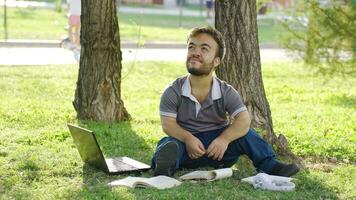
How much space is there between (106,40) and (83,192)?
2903 millimetres

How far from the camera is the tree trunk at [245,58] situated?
6680 millimetres

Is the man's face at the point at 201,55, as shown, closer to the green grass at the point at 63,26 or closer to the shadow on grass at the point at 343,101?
the shadow on grass at the point at 343,101

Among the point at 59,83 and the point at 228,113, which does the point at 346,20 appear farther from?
the point at 228,113

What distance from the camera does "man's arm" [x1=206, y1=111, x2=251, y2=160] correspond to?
557 centimetres

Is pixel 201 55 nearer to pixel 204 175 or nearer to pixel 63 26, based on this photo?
pixel 204 175

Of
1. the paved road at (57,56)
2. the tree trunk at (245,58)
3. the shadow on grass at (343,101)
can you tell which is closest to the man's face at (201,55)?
the tree trunk at (245,58)

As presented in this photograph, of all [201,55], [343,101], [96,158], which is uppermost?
[201,55]

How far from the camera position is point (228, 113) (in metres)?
5.79

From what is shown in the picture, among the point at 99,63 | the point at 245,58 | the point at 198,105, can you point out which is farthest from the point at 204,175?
the point at 99,63

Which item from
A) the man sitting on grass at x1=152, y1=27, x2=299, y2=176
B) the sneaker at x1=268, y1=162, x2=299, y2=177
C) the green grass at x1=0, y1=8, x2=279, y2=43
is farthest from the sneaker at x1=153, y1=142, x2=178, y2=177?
the green grass at x1=0, y1=8, x2=279, y2=43

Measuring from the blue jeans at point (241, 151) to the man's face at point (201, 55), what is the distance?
0.48 m

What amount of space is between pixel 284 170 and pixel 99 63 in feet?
9.24

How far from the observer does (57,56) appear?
15.7m

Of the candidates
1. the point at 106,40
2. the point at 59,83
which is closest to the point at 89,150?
the point at 106,40
